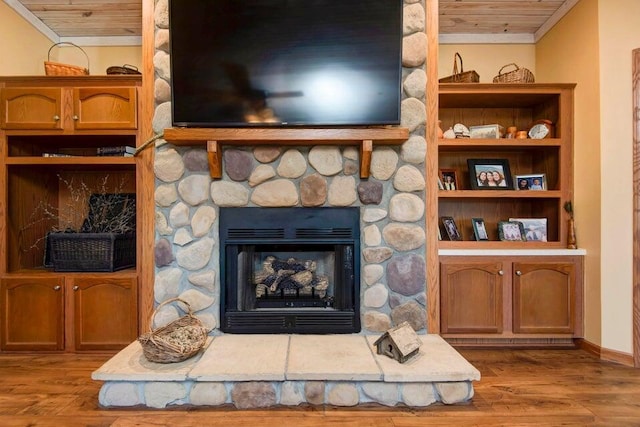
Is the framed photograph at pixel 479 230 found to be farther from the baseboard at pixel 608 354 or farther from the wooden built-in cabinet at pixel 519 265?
the baseboard at pixel 608 354

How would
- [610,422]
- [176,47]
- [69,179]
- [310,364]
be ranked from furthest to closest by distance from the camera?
[69,179], [176,47], [310,364], [610,422]

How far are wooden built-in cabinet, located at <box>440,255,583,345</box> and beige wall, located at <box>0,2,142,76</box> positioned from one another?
9.92ft

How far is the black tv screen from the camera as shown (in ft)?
6.81

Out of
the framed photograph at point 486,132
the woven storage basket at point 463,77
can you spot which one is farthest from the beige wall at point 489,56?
the framed photograph at point 486,132

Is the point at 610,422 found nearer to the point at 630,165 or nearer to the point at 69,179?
the point at 630,165

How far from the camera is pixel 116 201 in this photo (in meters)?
2.77

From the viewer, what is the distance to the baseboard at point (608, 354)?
230 cm

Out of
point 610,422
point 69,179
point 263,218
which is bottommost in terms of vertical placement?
point 610,422

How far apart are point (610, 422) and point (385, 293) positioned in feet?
3.79

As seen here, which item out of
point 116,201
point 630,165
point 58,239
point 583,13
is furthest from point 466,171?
point 58,239

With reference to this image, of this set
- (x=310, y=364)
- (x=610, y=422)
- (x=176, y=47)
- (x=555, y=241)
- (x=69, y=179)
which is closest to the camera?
(x=610, y=422)

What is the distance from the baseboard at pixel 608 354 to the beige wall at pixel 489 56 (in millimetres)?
2121

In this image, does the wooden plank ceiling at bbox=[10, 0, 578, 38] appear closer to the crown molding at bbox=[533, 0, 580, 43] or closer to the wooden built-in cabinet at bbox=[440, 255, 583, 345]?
the crown molding at bbox=[533, 0, 580, 43]

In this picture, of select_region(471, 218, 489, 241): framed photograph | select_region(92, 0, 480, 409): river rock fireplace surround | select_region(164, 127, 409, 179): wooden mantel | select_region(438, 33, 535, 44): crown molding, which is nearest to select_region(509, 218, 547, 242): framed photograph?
select_region(471, 218, 489, 241): framed photograph
